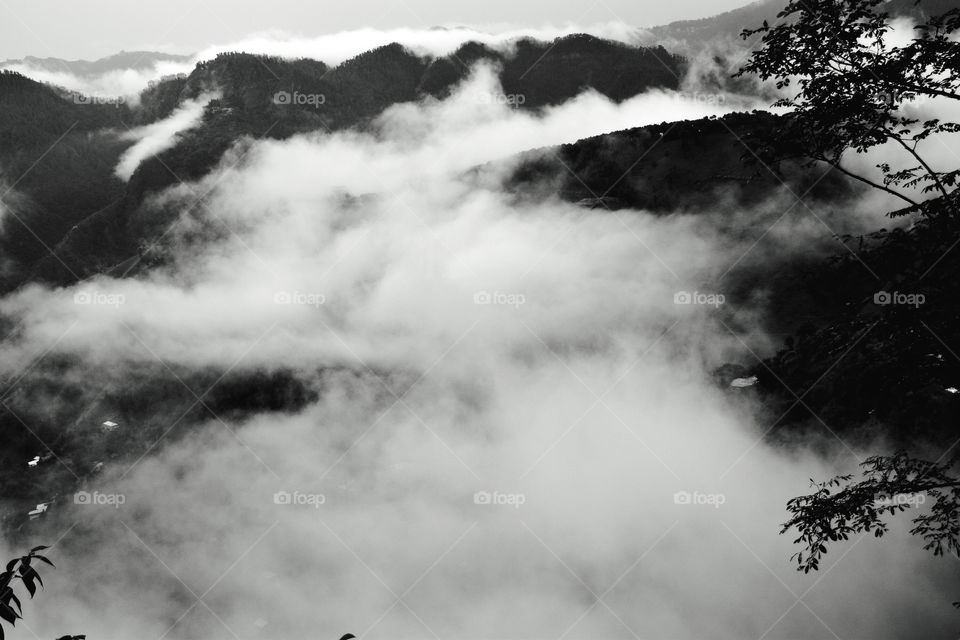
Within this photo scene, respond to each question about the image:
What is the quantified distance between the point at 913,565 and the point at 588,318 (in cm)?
12145

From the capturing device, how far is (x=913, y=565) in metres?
84.2

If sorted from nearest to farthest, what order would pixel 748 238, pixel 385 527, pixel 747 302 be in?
1. pixel 747 302
2. pixel 748 238
3. pixel 385 527

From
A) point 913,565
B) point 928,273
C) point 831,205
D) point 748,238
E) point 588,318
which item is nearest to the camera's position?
point 928,273

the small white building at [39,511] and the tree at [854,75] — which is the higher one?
the tree at [854,75]

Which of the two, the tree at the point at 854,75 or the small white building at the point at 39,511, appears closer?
the tree at the point at 854,75

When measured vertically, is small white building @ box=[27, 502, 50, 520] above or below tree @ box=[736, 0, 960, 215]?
below

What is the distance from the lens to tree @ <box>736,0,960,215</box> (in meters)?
10.0

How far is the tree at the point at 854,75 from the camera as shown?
10023 mm

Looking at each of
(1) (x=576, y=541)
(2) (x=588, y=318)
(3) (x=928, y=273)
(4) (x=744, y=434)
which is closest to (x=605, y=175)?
(2) (x=588, y=318)

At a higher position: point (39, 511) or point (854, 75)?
point (854, 75)

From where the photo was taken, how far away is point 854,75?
10.4m

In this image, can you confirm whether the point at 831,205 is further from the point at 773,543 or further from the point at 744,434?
the point at 773,543

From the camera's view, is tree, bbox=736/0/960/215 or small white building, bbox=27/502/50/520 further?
small white building, bbox=27/502/50/520

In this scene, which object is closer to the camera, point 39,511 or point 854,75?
point 854,75
